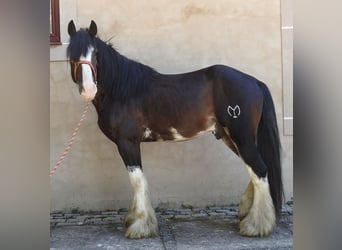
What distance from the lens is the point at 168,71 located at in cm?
468

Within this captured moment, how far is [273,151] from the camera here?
3.77 metres

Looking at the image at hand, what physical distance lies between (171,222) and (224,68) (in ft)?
5.42

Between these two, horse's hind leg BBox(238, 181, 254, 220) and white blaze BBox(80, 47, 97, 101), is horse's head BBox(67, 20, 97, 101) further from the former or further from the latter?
horse's hind leg BBox(238, 181, 254, 220)

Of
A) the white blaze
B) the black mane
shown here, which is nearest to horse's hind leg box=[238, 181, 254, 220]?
the black mane

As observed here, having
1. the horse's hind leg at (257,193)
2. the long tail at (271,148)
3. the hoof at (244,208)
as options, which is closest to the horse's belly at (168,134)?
the horse's hind leg at (257,193)

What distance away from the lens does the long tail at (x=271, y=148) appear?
12.3 feet

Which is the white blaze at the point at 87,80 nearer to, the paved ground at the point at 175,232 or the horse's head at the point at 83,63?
the horse's head at the point at 83,63

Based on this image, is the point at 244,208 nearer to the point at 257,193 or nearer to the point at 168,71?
the point at 257,193

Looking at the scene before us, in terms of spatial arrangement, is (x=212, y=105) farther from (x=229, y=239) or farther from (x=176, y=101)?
(x=229, y=239)

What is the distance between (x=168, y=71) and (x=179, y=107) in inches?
40.3

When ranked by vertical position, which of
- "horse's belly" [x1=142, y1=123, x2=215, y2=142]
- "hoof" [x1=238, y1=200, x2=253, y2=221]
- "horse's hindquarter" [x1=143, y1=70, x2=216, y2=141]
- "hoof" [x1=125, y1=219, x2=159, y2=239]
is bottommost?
"hoof" [x1=125, y1=219, x2=159, y2=239]

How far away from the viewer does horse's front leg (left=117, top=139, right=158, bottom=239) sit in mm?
3621

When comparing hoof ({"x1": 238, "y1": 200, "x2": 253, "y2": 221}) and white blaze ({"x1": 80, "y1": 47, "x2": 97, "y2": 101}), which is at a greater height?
white blaze ({"x1": 80, "y1": 47, "x2": 97, "y2": 101})

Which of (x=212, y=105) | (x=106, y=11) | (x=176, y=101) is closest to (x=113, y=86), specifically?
(x=176, y=101)
